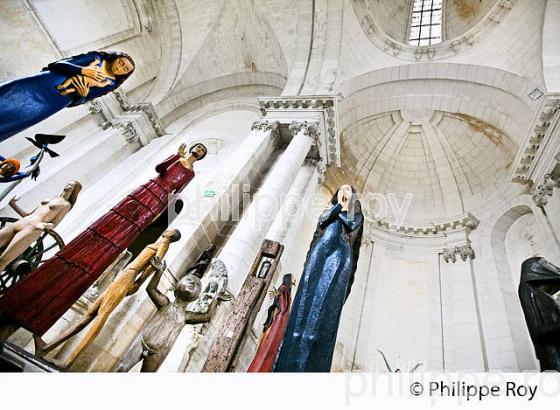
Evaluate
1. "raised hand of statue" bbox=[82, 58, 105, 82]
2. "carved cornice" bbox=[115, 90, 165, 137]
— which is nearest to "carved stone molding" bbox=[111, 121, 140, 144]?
"carved cornice" bbox=[115, 90, 165, 137]

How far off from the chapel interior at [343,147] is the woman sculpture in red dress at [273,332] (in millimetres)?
322

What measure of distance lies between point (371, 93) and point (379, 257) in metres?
4.77

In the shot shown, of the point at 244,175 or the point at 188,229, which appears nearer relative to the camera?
the point at 188,229

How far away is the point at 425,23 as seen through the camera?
10766 millimetres

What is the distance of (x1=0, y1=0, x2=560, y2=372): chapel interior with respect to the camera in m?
5.52

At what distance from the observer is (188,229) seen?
465cm

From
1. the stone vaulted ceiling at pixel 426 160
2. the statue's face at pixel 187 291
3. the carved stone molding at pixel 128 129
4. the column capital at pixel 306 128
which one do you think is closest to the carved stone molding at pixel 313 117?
the column capital at pixel 306 128

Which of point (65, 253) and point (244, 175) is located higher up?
point (244, 175)

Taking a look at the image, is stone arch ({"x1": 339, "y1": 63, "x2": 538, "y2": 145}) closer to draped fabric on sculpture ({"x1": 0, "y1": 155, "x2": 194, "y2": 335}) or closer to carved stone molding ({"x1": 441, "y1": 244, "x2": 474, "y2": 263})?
carved stone molding ({"x1": 441, "y1": 244, "x2": 474, "y2": 263})

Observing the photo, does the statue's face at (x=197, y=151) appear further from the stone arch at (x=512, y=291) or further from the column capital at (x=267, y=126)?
the stone arch at (x=512, y=291)

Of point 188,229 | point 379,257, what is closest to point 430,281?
point 379,257

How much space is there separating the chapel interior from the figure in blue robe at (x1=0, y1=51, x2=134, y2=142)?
6.88 ft

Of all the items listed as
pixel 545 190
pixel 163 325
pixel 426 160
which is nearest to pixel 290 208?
pixel 163 325
